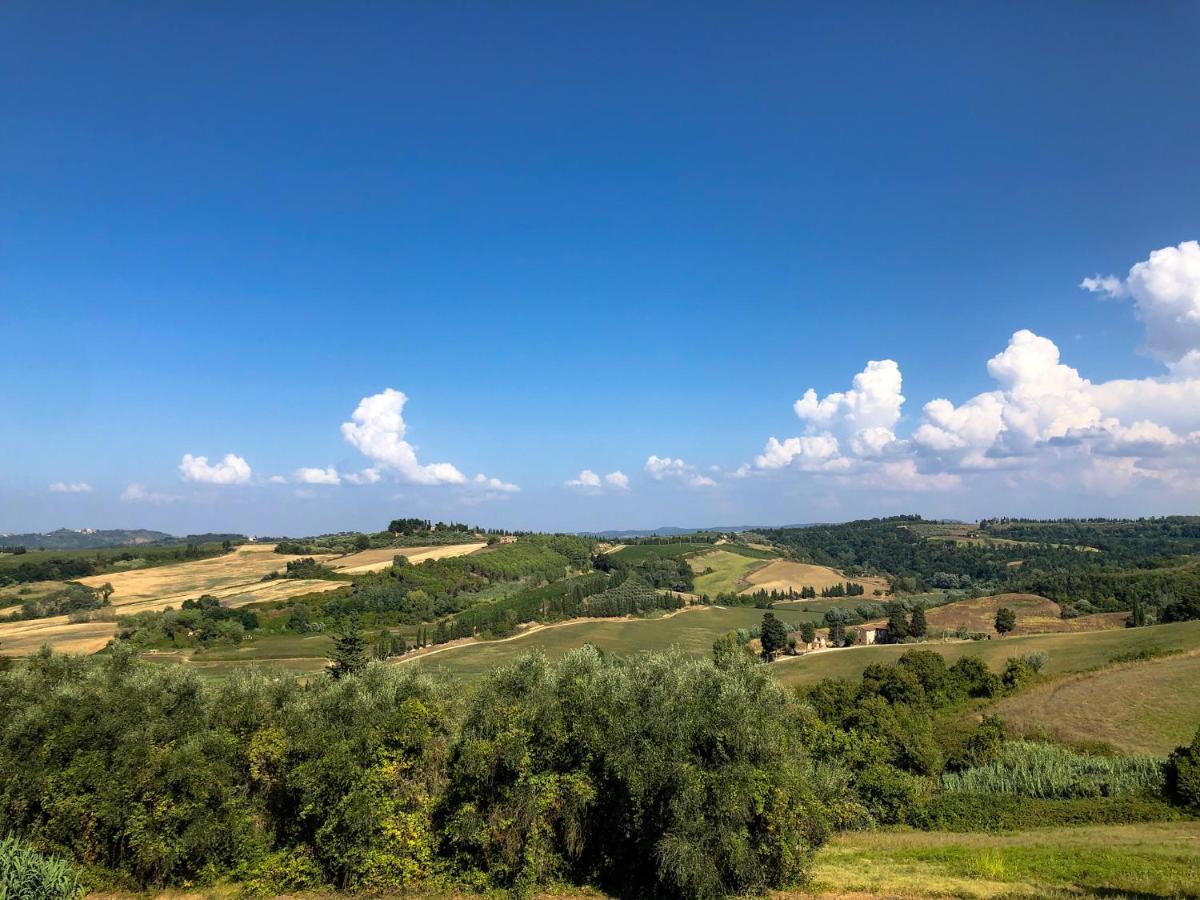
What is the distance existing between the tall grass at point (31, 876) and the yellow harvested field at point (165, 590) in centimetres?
8336

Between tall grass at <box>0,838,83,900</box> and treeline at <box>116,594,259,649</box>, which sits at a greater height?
tall grass at <box>0,838,83,900</box>

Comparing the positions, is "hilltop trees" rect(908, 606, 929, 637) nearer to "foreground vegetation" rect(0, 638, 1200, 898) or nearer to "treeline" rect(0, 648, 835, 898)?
"foreground vegetation" rect(0, 638, 1200, 898)

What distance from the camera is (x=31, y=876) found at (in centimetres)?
2386

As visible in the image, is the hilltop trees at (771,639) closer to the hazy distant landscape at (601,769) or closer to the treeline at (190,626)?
the hazy distant landscape at (601,769)

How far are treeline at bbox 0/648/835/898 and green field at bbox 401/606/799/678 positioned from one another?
215 feet

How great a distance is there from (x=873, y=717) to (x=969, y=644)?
62965mm

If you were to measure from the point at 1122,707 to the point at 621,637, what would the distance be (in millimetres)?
88376

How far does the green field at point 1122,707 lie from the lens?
52.2 meters

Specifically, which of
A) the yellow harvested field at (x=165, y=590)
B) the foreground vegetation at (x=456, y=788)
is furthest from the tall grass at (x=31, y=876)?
the yellow harvested field at (x=165, y=590)

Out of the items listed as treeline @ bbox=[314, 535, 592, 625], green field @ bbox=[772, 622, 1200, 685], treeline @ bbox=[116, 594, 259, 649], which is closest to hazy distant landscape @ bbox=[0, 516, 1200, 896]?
green field @ bbox=[772, 622, 1200, 685]

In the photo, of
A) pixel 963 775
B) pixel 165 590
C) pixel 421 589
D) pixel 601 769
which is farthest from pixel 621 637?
pixel 165 590

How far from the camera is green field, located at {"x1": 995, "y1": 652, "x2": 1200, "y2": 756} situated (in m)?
52.2

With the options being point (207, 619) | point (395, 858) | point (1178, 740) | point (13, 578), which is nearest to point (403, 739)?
point (395, 858)

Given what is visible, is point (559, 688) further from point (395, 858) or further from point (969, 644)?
point (969, 644)
